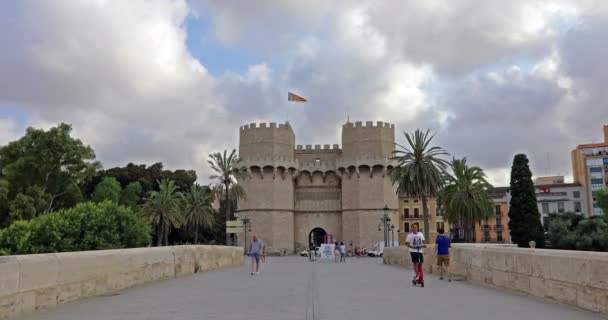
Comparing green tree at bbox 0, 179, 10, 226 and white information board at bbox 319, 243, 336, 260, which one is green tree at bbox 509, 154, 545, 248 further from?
green tree at bbox 0, 179, 10, 226

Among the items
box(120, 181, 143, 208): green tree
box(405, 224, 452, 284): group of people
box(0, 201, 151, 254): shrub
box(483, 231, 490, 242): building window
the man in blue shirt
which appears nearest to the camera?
box(405, 224, 452, 284): group of people

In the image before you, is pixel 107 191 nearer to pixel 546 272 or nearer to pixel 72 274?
pixel 72 274

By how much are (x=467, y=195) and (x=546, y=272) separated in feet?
102

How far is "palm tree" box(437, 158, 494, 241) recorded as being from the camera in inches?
1476

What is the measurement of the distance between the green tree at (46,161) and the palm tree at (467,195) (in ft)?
91.6

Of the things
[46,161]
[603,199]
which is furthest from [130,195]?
[603,199]

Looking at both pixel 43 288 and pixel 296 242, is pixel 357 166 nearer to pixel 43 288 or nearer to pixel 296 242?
pixel 296 242

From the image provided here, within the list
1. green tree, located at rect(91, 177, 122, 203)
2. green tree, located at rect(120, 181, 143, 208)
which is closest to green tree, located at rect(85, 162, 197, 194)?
green tree, located at rect(120, 181, 143, 208)

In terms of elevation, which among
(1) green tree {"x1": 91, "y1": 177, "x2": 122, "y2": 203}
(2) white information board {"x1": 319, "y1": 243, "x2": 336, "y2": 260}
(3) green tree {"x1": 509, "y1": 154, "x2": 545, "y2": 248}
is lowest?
(2) white information board {"x1": 319, "y1": 243, "x2": 336, "y2": 260}

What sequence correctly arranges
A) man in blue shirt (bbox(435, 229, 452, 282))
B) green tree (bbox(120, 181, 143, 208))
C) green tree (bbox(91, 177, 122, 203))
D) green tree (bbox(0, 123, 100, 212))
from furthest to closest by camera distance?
green tree (bbox(120, 181, 143, 208)), green tree (bbox(91, 177, 122, 203)), green tree (bbox(0, 123, 100, 212)), man in blue shirt (bbox(435, 229, 452, 282))

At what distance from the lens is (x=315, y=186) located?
5475 centimetres

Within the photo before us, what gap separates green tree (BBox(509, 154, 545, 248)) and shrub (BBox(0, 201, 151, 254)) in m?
25.4

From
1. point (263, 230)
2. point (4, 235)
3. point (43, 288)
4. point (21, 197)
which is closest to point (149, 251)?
point (43, 288)

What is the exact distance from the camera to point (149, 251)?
1115cm
